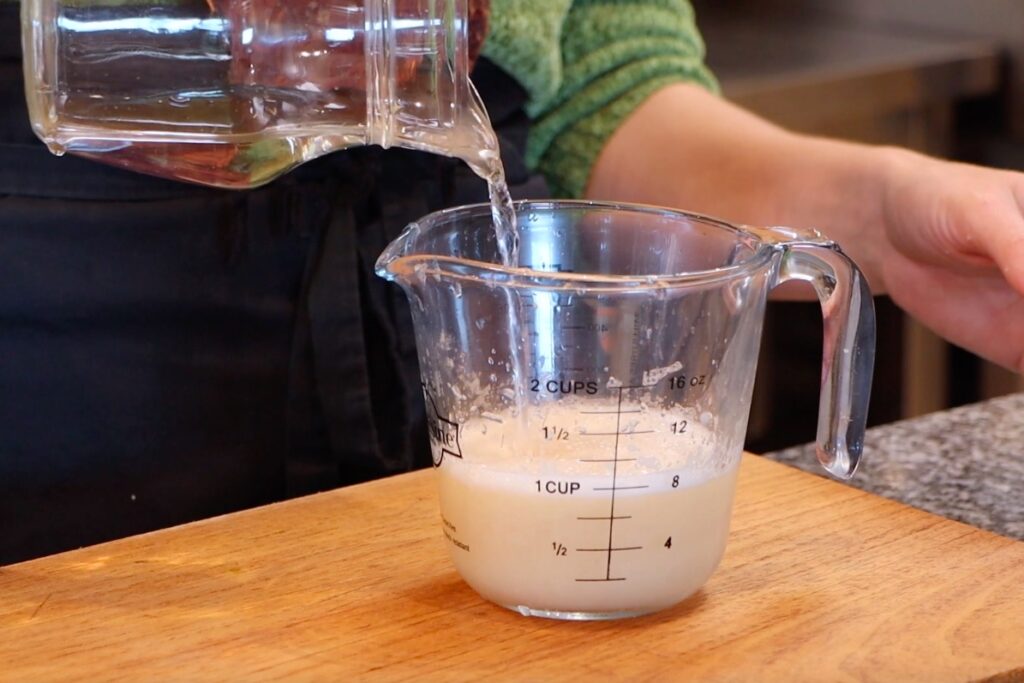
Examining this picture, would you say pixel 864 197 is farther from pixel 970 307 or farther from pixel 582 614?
pixel 582 614

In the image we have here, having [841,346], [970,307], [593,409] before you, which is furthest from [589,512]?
[970,307]

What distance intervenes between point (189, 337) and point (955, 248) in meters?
0.54

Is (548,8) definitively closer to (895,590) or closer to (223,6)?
(223,6)

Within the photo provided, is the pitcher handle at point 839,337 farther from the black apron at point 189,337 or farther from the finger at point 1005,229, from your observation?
the black apron at point 189,337

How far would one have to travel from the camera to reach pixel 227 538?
0.84 meters

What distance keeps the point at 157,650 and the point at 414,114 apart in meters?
0.32

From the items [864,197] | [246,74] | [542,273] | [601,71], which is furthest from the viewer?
[601,71]

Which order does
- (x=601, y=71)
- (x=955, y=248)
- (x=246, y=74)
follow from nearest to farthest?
(x=246, y=74) < (x=955, y=248) < (x=601, y=71)

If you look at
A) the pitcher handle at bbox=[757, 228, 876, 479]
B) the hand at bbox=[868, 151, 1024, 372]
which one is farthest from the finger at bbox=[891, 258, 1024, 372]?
the pitcher handle at bbox=[757, 228, 876, 479]

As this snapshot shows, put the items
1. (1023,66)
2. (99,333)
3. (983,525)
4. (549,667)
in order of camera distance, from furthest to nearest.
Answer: (1023,66) → (99,333) → (983,525) → (549,667)

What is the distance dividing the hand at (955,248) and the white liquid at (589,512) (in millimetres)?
285

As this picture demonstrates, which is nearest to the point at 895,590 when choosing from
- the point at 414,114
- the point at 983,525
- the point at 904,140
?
the point at 983,525

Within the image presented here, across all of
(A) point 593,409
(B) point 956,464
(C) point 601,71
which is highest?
(C) point 601,71

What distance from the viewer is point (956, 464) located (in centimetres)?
101
